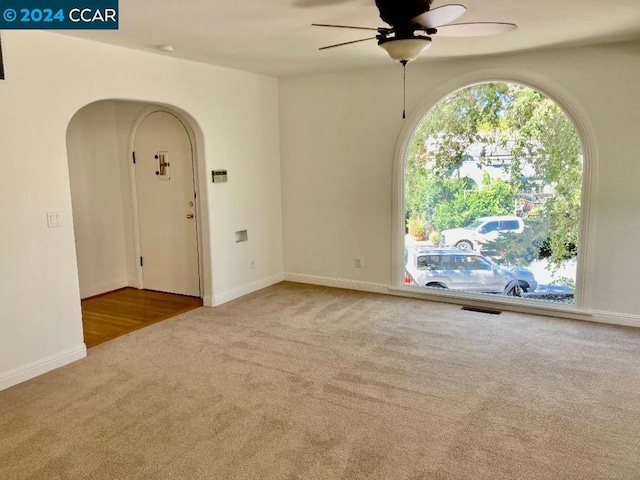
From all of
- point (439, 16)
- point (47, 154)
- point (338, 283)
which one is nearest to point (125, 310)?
point (47, 154)

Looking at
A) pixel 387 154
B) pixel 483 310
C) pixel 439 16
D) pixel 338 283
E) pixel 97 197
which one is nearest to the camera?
pixel 439 16

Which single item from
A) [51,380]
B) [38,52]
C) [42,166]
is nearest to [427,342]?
[51,380]

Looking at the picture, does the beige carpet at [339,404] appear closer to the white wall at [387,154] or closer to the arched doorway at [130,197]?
the white wall at [387,154]

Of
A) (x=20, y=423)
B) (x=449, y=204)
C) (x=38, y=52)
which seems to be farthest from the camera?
(x=449, y=204)

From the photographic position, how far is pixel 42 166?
11.4 ft

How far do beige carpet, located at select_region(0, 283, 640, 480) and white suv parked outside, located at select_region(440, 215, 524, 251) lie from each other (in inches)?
34.6

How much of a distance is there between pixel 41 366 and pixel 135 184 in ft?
8.73

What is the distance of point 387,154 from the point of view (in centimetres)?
527

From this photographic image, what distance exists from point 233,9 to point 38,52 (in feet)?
4.88

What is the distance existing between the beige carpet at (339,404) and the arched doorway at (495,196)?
62cm

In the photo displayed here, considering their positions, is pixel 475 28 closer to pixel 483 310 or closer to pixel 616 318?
pixel 483 310

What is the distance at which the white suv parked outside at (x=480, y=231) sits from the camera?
4.84m

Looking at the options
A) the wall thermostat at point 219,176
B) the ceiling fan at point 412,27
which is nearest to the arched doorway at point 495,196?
the wall thermostat at point 219,176

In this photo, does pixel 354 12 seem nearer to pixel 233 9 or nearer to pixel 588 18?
pixel 233 9
